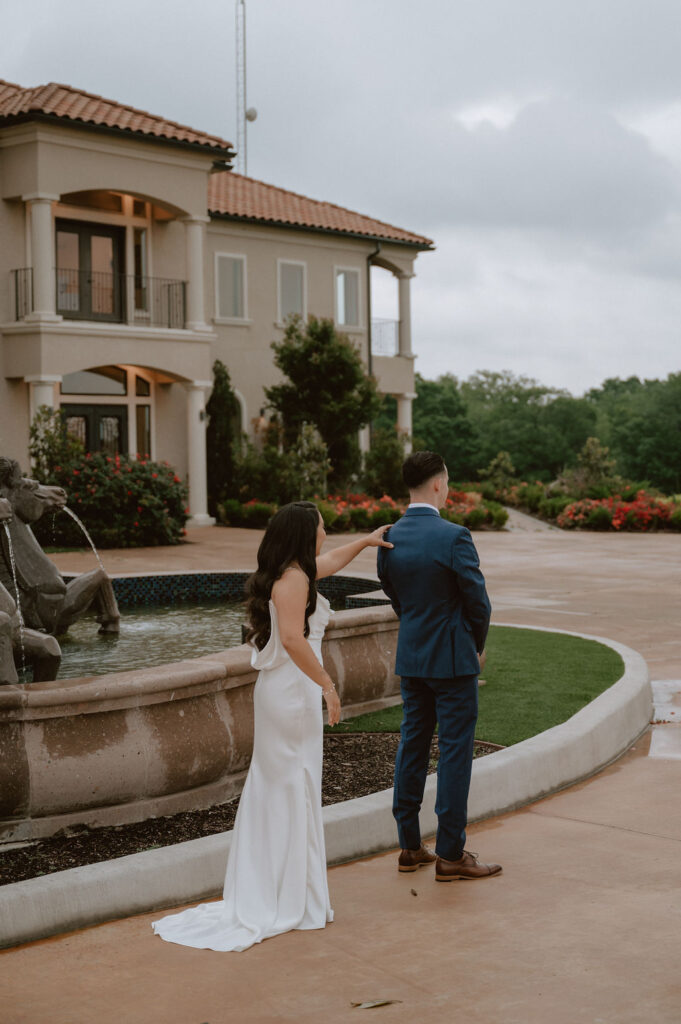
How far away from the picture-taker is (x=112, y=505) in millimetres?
21031

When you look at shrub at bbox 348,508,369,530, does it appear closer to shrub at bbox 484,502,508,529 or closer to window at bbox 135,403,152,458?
shrub at bbox 484,502,508,529

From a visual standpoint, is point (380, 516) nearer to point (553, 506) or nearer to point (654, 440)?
point (553, 506)

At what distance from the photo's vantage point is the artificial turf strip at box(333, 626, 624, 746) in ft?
23.9

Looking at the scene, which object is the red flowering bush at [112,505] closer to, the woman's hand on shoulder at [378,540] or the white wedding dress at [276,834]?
the woman's hand on shoulder at [378,540]

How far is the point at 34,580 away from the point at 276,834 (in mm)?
4655

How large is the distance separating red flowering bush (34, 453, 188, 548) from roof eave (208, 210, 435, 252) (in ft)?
30.1

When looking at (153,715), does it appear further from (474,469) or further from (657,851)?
(474,469)

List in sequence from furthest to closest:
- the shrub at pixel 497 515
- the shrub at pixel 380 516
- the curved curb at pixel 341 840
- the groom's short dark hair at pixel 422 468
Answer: the shrub at pixel 497 515
the shrub at pixel 380 516
the groom's short dark hair at pixel 422 468
the curved curb at pixel 341 840

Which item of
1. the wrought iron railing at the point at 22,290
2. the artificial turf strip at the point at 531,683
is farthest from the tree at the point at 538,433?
the artificial turf strip at the point at 531,683

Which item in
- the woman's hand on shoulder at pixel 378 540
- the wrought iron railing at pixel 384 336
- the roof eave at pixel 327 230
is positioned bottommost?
the woman's hand on shoulder at pixel 378 540

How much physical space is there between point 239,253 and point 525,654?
21.3 m

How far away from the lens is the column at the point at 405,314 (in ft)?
109

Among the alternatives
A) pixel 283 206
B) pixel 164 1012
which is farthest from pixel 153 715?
pixel 283 206

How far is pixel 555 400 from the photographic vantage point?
73.1 meters
